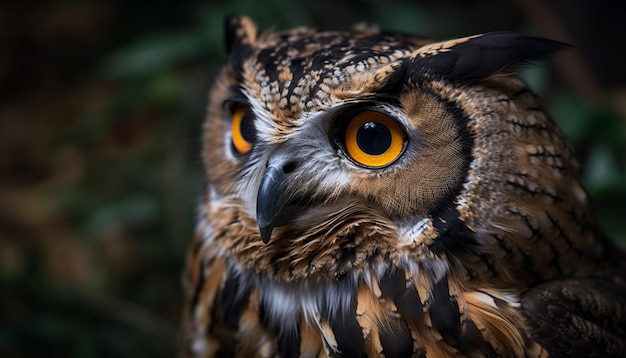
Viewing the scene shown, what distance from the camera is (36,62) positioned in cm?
402

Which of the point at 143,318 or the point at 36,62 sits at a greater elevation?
the point at 36,62

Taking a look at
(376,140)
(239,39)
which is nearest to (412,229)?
(376,140)

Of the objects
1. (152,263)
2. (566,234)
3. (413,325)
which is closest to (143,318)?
(152,263)

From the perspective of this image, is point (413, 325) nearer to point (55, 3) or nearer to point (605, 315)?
point (605, 315)

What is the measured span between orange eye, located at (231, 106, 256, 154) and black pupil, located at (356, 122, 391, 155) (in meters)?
0.22

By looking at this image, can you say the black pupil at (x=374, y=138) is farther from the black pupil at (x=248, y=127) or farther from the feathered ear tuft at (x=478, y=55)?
the black pupil at (x=248, y=127)

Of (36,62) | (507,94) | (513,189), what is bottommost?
(36,62)

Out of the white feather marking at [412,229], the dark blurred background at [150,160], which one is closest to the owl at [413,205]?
the white feather marking at [412,229]

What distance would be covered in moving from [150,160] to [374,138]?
1.63 metres

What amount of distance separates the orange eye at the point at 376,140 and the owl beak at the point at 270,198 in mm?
127

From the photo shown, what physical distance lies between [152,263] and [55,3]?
212cm

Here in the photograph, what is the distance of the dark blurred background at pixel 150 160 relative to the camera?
211cm

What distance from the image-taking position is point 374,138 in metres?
1.06

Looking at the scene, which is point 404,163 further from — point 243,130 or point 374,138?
point 243,130
